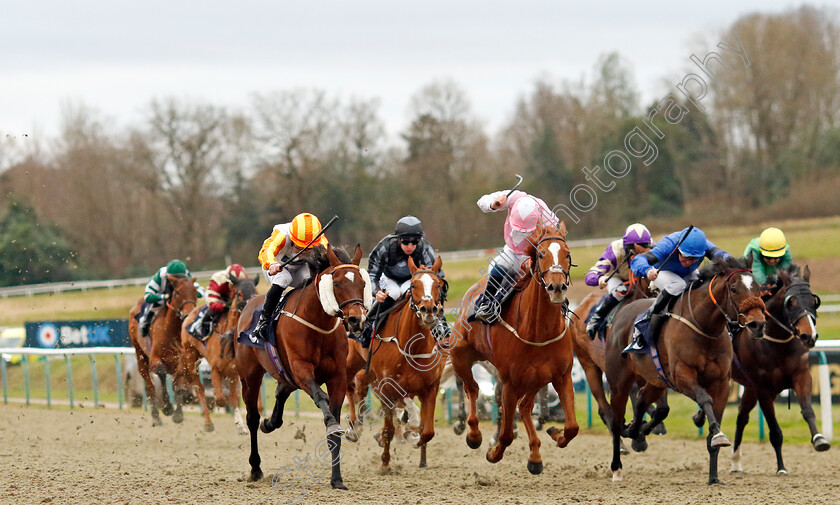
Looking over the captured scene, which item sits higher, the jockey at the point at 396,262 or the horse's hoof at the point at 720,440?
the jockey at the point at 396,262

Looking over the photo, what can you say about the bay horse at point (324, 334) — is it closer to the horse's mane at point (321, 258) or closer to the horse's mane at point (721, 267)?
the horse's mane at point (321, 258)

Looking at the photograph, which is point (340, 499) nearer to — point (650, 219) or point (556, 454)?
point (556, 454)

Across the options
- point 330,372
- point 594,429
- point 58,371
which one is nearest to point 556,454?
point 594,429

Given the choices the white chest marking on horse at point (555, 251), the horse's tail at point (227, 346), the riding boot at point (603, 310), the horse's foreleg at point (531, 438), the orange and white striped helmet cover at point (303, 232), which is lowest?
the horse's foreleg at point (531, 438)

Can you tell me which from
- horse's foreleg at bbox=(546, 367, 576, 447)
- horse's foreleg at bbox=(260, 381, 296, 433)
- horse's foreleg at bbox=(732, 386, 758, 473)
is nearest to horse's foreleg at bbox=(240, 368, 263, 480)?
horse's foreleg at bbox=(260, 381, 296, 433)

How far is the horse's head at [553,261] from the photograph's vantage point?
6.55 metres

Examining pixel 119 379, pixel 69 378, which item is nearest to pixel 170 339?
pixel 119 379

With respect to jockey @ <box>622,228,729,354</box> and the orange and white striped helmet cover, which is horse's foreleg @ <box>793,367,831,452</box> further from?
the orange and white striped helmet cover

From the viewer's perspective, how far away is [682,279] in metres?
8.19

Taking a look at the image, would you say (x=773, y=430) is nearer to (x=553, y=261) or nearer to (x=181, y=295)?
(x=553, y=261)

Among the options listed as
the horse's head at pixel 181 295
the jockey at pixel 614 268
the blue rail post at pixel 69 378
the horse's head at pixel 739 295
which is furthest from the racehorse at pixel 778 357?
the blue rail post at pixel 69 378

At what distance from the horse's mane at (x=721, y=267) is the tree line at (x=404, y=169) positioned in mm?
10942

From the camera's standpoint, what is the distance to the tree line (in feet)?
64.8

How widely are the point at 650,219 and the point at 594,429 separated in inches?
612
